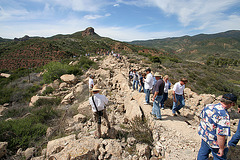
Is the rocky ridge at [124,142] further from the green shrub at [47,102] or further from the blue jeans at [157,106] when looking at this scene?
the green shrub at [47,102]

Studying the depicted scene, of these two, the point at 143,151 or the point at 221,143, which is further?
the point at 143,151

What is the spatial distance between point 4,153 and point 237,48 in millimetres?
131720

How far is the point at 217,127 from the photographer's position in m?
1.88

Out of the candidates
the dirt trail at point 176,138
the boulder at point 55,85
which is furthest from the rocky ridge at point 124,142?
the boulder at point 55,85

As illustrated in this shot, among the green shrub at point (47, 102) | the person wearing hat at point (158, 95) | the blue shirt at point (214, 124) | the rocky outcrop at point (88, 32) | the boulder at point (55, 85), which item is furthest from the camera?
the rocky outcrop at point (88, 32)

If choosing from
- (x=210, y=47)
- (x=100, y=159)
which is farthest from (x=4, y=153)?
(x=210, y=47)

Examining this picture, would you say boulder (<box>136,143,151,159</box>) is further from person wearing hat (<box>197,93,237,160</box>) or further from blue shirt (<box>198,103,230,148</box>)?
blue shirt (<box>198,103,230,148</box>)

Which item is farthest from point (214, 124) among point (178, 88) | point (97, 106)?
point (97, 106)

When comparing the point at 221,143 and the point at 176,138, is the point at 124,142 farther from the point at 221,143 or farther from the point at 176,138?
the point at 221,143

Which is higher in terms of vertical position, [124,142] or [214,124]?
[214,124]

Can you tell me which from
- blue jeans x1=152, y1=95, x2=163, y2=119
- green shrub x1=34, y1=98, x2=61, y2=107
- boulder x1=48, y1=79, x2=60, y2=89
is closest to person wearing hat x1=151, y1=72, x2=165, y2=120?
blue jeans x1=152, y1=95, x2=163, y2=119

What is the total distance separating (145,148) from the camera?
271 cm

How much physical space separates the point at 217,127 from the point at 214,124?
6 centimetres

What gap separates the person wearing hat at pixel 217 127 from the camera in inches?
72.7
